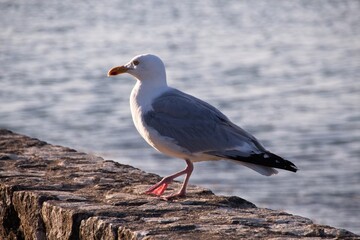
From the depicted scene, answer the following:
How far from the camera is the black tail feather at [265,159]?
5.41m

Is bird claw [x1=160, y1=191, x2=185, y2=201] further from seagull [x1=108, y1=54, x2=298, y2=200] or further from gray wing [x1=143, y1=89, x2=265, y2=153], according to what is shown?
gray wing [x1=143, y1=89, x2=265, y2=153]

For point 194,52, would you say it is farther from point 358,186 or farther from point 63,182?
point 63,182

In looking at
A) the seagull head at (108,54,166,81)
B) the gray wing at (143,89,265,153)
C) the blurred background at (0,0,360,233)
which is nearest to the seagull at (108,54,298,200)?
the gray wing at (143,89,265,153)

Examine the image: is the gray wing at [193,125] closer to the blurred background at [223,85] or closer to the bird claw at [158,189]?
the bird claw at [158,189]

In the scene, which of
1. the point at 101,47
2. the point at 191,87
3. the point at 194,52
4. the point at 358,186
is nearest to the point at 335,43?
the point at 194,52

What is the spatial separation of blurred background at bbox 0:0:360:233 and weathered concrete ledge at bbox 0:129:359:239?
4.04 meters

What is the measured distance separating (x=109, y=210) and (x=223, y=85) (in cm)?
1085

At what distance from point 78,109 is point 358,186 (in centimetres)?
494

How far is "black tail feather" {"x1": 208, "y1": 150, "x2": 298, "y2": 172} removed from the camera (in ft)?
17.7

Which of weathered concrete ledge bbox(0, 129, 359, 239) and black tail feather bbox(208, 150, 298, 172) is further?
black tail feather bbox(208, 150, 298, 172)

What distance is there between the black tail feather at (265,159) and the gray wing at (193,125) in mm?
52

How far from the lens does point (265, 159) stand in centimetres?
550

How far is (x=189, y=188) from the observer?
19.3 feet

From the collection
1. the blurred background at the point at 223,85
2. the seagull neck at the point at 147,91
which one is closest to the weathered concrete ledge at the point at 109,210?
the seagull neck at the point at 147,91
